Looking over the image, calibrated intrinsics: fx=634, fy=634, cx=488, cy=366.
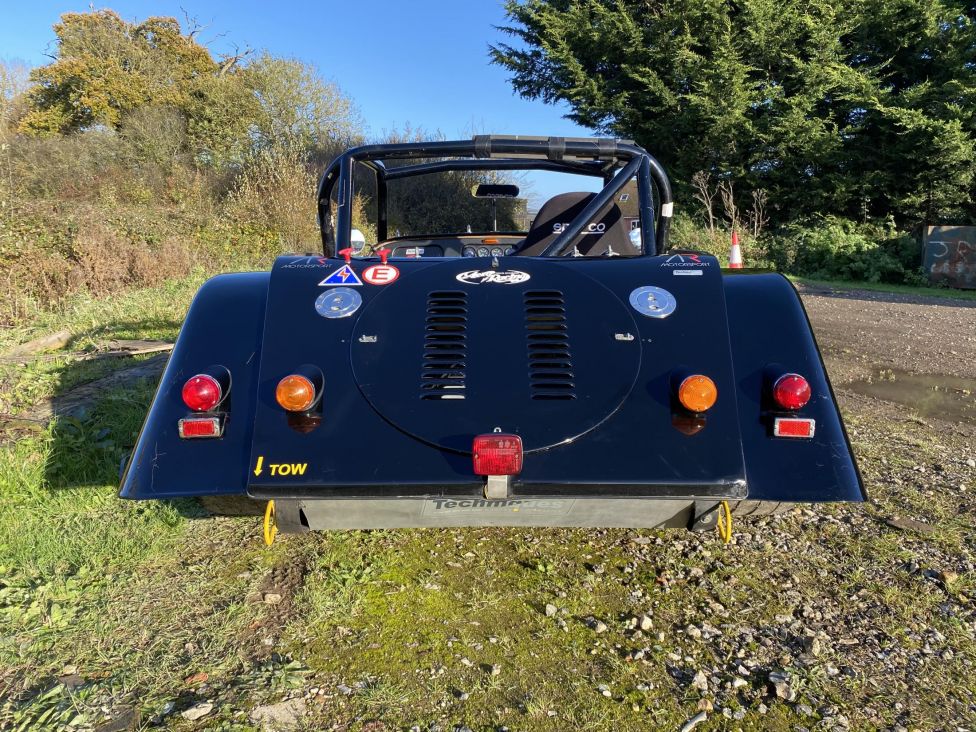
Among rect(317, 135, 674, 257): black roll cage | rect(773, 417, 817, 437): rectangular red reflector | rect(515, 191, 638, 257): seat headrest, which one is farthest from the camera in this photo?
rect(515, 191, 638, 257): seat headrest

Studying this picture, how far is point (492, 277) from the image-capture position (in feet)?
8.57

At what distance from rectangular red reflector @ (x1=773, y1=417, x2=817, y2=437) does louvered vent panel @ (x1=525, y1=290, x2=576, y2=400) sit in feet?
2.37

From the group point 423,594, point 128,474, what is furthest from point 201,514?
point 423,594

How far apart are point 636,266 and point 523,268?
0.48m

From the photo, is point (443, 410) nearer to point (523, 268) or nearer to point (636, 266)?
point (523, 268)

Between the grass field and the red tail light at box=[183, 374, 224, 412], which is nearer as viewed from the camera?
the grass field

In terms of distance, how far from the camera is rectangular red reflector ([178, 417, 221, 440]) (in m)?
2.26

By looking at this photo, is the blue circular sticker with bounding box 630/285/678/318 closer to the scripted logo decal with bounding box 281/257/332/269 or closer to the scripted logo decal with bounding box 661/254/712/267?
the scripted logo decal with bounding box 661/254/712/267

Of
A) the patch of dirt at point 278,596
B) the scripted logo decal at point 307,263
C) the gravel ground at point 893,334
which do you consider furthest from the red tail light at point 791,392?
the gravel ground at point 893,334

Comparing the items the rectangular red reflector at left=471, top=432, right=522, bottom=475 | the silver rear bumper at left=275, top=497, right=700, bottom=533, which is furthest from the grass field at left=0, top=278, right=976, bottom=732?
the rectangular red reflector at left=471, top=432, right=522, bottom=475

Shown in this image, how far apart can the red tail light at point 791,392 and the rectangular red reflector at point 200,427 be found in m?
2.00

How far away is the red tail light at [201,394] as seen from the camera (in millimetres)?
2291

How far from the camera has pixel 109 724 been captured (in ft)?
6.16

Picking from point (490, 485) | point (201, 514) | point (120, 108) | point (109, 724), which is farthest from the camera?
point (120, 108)
